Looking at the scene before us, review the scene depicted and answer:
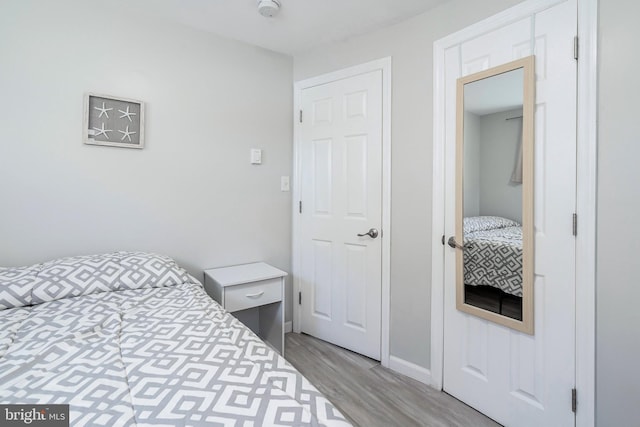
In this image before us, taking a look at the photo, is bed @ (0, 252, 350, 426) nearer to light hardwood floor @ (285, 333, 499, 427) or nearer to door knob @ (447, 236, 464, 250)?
light hardwood floor @ (285, 333, 499, 427)

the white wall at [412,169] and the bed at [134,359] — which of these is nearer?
the bed at [134,359]

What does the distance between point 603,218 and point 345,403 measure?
1.58 metres

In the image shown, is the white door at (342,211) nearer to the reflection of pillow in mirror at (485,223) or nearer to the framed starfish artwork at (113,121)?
the reflection of pillow in mirror at (485,223)

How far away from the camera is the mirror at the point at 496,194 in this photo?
1501mm

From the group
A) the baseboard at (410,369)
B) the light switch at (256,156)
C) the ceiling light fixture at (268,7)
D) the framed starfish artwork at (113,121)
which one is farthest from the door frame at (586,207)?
the framed starfish artwork at (113,121)

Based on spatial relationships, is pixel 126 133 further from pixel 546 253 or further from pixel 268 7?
pixel 546 253

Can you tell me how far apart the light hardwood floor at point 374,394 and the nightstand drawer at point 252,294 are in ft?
1.66

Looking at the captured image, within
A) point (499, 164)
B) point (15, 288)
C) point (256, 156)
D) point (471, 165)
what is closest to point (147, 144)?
point (256, 156)

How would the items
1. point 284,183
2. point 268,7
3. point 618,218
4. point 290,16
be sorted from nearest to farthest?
point 618,218
point 268,7
point 290,16
point 284,183

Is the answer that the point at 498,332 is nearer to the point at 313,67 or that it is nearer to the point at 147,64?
the point at 313,67

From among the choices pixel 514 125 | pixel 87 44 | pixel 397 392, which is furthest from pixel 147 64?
pixel 397 392

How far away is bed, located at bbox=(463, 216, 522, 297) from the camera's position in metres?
1.57

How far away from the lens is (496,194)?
1.64 meters

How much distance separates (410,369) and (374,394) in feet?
1.08
